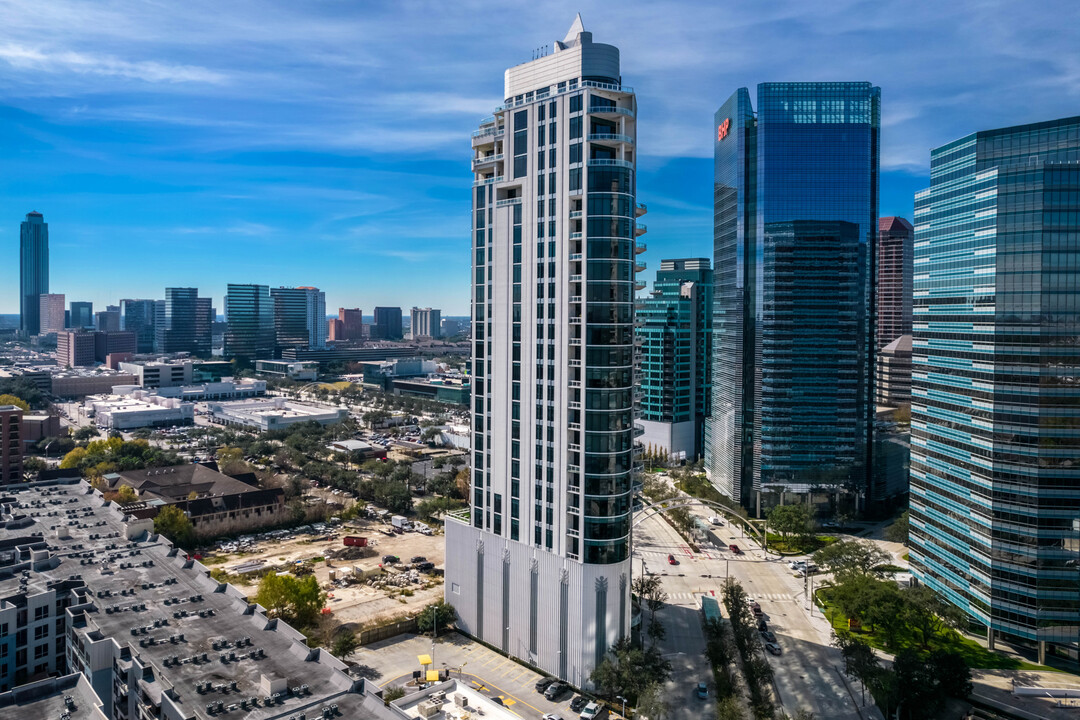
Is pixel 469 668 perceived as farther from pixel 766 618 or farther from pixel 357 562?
pixel 357 562

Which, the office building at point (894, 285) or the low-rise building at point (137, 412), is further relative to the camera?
the office building at point (894, 285)

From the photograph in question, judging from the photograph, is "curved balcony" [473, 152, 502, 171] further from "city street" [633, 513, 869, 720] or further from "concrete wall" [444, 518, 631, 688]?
"city street" [633, 513, 869, 720]

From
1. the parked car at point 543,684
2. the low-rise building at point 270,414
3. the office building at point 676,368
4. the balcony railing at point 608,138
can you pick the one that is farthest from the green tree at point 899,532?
the low-rise building at point 270,414

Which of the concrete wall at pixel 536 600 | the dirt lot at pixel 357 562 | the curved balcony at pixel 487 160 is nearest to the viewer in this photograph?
the concrete wall at pixel 536 600

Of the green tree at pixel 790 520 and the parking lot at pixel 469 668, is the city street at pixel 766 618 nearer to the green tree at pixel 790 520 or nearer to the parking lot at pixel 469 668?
the green tree at pixel 790 520

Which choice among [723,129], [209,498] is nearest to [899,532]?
[723,129]
